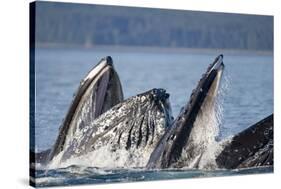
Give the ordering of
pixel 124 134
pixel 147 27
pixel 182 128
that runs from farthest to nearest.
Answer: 1. pixel 147 27
2. pixel 182 128
3. pixel 124 134

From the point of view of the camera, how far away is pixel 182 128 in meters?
12.8

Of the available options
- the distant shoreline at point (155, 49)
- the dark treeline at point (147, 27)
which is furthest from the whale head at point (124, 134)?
the dark treeline at point (147, 27)

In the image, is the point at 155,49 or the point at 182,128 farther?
the point at 155,49

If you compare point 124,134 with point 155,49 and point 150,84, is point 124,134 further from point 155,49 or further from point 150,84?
point 155,49

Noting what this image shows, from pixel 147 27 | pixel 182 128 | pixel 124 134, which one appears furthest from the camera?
pixel 147 27

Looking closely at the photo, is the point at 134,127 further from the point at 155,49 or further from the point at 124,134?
the point at 155,49

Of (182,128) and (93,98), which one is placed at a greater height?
(93,98)

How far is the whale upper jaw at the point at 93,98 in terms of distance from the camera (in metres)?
12.3

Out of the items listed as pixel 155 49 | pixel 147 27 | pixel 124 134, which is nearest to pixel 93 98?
pixel 124 134

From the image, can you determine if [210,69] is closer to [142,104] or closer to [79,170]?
[142,104]

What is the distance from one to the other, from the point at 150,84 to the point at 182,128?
34.3 inches

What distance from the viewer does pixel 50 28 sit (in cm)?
1193

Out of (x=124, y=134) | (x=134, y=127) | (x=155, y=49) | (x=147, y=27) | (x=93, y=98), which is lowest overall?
(x=124, y=134)

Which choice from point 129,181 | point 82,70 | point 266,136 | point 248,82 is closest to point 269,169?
point 266,136
